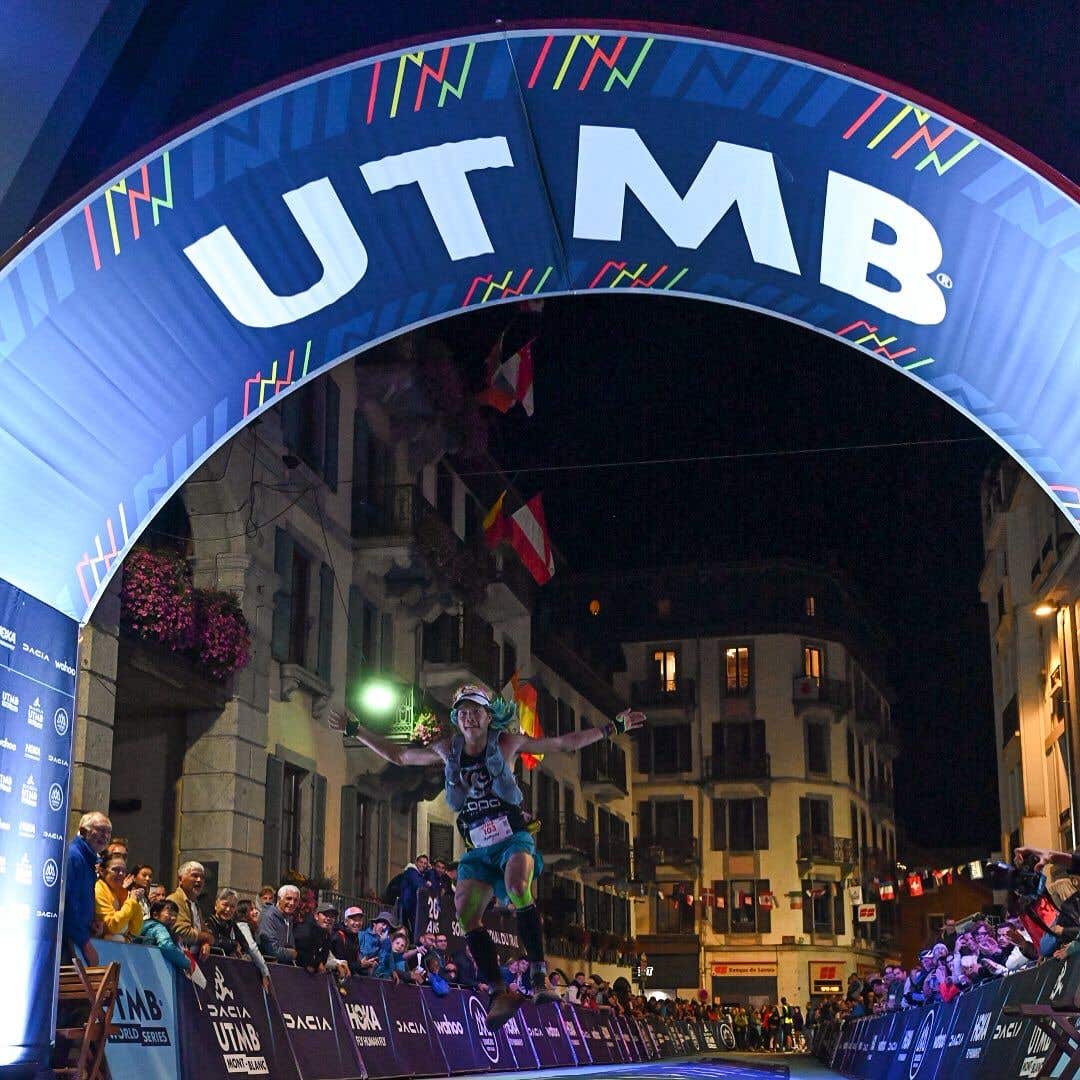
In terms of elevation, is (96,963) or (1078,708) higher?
(1078,708)

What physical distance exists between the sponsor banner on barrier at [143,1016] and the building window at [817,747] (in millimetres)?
61487

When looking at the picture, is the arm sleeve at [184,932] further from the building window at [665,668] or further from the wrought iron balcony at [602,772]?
the building window at [665,668]

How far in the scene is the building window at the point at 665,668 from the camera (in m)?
73.1

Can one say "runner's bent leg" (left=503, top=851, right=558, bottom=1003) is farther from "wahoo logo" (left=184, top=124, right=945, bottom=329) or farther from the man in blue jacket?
"wahoo logo" (left=184, top=124, right=945, bottom=329)

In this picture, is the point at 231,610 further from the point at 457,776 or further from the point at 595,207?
the point at 595,207

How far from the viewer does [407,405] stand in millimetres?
30453

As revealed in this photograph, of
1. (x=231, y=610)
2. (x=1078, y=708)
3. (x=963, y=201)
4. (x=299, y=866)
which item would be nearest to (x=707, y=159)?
(x=963, y=201)

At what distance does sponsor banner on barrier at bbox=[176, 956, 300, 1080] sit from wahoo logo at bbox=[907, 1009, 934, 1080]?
6880 mm

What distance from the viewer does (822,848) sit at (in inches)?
2709

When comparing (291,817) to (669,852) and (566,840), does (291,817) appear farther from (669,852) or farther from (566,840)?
(669,852)

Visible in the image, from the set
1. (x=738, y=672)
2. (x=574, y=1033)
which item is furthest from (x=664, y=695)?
(x=574, y=1033)

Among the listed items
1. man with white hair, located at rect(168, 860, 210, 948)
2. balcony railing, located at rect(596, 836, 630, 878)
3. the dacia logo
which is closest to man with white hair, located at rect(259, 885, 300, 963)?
man with white hair, located at rect(168, 860, 210, 948)

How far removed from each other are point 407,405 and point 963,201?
22.2 meters

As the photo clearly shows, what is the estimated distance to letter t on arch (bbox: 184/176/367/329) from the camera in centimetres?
962
